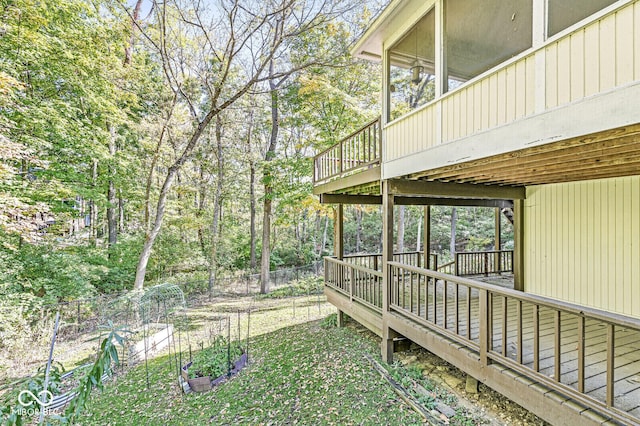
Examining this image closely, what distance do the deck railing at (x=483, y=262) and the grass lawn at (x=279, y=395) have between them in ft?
12.1

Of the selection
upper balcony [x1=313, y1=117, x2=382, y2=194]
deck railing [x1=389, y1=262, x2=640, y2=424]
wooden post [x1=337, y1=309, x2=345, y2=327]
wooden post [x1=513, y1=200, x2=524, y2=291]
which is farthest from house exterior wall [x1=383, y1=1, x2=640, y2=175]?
wooden post [x1=337, y1=309, x2=345, y2=327]

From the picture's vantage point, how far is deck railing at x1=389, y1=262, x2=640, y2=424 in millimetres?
2395

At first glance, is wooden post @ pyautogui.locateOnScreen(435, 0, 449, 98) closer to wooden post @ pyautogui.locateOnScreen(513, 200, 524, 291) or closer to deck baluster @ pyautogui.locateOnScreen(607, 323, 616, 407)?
deck baluster @ pyautogui.locateOnScreen(607, 323, 616, 407)

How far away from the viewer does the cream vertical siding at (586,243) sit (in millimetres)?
4426

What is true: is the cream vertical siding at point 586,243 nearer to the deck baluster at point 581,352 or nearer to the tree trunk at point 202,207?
the deck baluster at point 581,352

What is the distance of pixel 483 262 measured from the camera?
27.9 ft

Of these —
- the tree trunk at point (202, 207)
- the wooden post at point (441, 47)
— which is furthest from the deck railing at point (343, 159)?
the tree trunk at point (202, 207)

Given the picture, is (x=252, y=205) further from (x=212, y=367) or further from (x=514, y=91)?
(x=514, y=91)

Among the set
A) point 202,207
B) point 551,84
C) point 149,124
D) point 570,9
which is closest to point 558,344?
point 551,84

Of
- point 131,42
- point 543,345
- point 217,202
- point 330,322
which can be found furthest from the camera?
point 217,202

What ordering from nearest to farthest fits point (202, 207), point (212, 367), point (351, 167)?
point (212, 367)
point (351, 167)
point (202, 207)

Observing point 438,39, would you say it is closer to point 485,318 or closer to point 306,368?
point 485,318

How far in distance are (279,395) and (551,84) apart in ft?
17.6

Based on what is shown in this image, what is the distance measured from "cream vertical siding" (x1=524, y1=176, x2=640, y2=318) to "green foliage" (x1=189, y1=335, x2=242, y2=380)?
6180 millimetres
